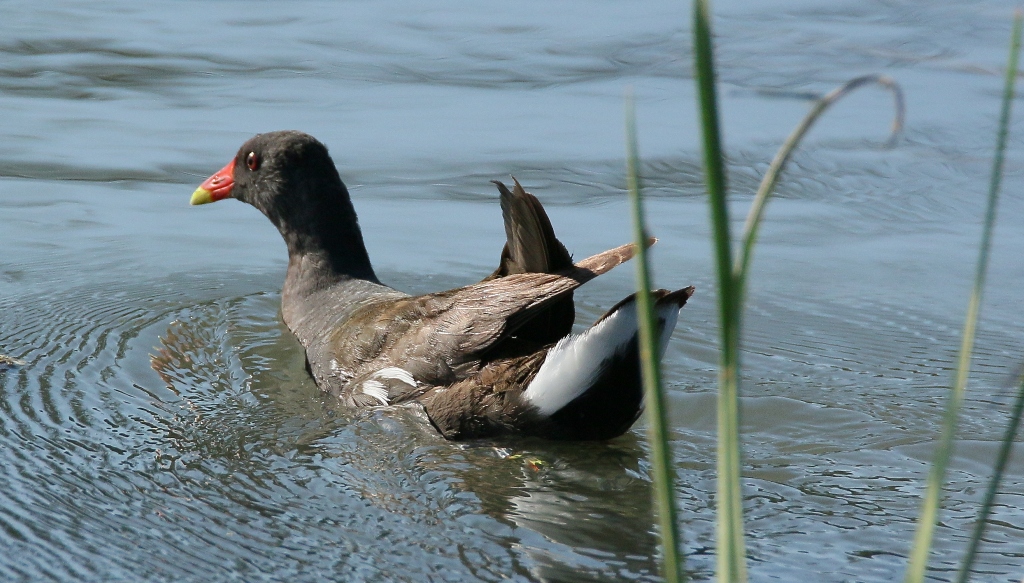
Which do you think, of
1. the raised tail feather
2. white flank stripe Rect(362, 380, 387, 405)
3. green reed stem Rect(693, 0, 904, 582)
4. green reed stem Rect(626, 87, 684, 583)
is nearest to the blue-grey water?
white flank stripe Rect(362, 380, 387, 405)

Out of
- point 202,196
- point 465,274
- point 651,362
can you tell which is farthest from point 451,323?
point 651,362

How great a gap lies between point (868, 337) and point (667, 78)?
4271mm

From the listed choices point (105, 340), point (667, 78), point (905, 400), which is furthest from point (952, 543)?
point (667, 78)

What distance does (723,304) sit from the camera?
1329mm

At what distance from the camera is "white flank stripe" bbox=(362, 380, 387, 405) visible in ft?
12.6

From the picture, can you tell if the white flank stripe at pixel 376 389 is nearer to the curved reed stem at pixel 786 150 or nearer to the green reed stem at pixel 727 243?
the green reed stem at pixel 727 243

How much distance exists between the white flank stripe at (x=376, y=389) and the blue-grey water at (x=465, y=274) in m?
0.06

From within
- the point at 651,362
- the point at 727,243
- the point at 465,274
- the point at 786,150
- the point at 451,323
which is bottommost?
the point at 465,274

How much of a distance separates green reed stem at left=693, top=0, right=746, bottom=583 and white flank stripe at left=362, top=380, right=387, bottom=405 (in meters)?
2.43

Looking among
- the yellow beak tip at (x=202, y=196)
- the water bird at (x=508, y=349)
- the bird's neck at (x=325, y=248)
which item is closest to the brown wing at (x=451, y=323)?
the water bird at (x=508, y=349)

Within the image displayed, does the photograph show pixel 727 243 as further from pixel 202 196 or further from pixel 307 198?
pixel 202 196

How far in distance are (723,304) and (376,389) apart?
265 centimetres

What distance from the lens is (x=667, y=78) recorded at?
851cm

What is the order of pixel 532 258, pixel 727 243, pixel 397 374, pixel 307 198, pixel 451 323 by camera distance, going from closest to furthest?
pixel 727 243 < pixel 532 258 < pixel 451 323 < pixel 397 374 < pixel 307 198
